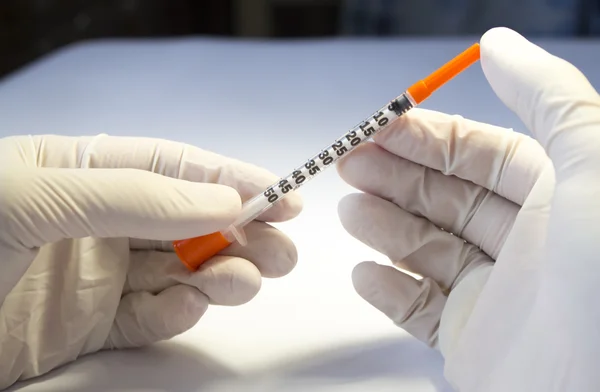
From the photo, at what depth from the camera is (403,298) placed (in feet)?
2.27

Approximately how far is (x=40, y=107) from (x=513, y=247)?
1.18m

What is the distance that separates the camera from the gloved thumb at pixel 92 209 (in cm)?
60

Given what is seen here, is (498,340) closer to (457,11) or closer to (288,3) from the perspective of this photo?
(457,11)

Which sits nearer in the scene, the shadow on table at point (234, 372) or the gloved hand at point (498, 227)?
the gloved hand at point (498, 227)

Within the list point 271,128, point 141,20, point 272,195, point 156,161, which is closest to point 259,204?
point 272,195

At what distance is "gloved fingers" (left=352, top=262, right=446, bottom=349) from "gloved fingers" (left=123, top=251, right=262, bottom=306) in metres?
0.11

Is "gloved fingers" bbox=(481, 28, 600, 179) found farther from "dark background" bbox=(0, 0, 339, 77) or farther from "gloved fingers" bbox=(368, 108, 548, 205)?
"dark background" bbox=(0, 0, 339, 77)

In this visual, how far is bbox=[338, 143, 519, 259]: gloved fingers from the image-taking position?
0.70 meters

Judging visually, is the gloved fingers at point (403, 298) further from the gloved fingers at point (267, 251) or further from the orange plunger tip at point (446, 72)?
the orange plunger tip at point (446, 72)

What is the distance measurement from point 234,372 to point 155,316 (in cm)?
10

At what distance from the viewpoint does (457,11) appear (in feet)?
7.76

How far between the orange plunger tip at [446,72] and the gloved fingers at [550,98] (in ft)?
0.05

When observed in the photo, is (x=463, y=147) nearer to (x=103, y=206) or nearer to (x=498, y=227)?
(x=498, y=227)

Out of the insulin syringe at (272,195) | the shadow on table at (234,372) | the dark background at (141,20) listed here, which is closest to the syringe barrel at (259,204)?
the insulin syringe at (272,195)
